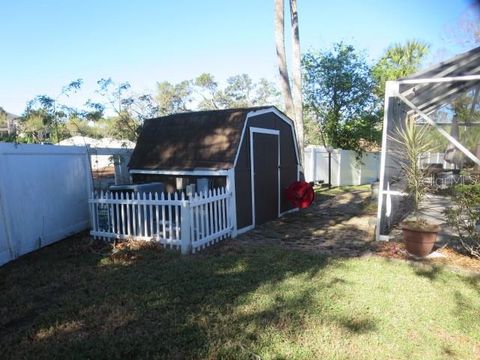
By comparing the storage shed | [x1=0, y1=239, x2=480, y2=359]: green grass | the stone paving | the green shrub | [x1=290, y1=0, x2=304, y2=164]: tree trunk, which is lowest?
the stone paving

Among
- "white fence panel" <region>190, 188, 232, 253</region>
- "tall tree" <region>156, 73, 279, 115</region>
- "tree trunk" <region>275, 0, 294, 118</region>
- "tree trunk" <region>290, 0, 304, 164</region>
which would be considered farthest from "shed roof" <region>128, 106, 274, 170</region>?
A: "tall tree" <region>156, 73, 279, 115</region>

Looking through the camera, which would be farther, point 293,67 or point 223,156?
point 293,67

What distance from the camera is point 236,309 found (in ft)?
13.8

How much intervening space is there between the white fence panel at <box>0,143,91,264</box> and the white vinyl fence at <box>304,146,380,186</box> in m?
12.2

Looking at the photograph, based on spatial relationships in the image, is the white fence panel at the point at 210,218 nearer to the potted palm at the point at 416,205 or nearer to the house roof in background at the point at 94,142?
the potted palm at the point at 416,205

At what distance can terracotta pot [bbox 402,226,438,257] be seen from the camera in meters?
5.89

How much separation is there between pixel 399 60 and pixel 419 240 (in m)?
20.2

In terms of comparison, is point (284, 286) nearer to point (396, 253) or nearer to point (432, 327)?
point (432, 327)

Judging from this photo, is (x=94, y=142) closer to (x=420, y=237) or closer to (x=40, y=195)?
(x=40, y=195)

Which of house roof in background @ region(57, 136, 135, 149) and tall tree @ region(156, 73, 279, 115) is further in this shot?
tall tree @ region(156, 73, 279, 115)

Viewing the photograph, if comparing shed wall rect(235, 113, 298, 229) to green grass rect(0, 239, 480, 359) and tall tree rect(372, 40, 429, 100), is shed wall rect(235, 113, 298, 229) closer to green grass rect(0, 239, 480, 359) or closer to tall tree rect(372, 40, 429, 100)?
green grass rect(0, 239, 480, 359)

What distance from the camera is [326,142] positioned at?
22281 millimetres

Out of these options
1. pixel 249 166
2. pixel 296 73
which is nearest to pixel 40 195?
pixel 249 166

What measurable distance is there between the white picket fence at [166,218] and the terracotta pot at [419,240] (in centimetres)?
331
